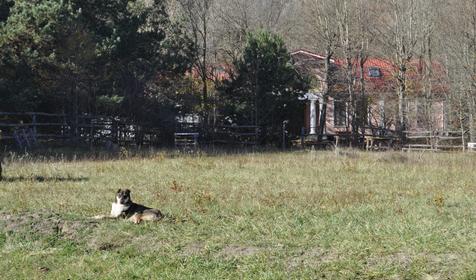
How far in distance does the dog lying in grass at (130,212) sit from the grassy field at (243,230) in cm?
23

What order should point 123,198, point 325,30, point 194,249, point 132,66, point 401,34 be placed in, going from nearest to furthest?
point 194,249
point 123,198
point 132,66
point 401,34
point 325,30

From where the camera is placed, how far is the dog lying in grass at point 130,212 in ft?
29.6

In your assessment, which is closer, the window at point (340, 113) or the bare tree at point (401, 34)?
the bare tree at point (401, 34)

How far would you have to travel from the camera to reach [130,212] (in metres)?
9.27

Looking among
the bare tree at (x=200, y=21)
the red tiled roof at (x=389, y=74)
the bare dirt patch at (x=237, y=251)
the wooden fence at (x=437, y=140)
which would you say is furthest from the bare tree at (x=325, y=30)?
the bare dirt patch at (x=237, y=251)

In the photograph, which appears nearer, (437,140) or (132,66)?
(132,66)

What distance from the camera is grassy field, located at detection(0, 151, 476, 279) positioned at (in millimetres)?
6465

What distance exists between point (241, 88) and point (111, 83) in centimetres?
822

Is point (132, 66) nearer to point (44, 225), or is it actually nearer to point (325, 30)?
point (325, 30)

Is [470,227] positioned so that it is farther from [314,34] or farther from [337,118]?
[337,118]

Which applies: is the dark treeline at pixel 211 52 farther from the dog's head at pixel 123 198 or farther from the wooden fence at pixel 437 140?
the dog's head at pixel 123 198

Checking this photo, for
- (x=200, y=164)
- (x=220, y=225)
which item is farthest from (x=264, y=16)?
(x=220, y=225)

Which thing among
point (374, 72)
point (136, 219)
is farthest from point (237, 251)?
point (374, 72)

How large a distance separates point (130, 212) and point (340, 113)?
39801 millimetres
